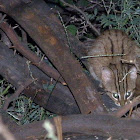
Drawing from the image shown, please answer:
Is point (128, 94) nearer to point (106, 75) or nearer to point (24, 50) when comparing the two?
point (106, 75)

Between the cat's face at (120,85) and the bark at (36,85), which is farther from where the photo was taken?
the cat's face at (120,85)

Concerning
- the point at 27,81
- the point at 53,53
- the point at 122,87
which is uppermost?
the point at 53,53

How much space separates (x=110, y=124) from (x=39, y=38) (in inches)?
44.3

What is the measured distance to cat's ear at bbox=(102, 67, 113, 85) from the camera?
4.40 metres

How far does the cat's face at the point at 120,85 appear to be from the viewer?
429 cm

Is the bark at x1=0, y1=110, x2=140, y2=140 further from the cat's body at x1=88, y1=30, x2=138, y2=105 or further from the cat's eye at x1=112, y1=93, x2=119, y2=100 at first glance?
the cat's eye at x1=112, y1=93, x2=119, y2=100

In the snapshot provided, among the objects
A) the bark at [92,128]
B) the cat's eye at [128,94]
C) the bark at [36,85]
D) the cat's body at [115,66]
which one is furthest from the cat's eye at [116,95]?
the bark at [92,128]

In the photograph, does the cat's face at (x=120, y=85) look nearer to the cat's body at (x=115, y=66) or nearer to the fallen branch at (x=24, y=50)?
the cat's body at (x=115, y=66)

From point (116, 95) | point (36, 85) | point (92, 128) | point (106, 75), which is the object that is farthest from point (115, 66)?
point (92, 128)

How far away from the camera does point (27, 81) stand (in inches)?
136

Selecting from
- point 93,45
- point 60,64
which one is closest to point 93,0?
point 93,45

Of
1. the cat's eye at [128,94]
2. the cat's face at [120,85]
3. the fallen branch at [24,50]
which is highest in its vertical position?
the fallen branch at [24,50]

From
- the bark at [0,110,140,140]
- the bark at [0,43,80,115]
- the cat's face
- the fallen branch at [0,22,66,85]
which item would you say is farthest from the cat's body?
the bark at [0,110,140,140]

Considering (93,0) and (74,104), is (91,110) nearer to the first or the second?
(74,104)
